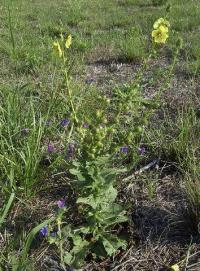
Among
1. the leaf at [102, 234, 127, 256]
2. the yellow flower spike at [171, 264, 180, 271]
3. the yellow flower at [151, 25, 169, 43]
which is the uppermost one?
the yellow flower at [151, 25, 169, 43]

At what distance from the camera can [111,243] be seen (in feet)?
6.95

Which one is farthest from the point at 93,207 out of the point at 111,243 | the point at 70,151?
the point at 70,151

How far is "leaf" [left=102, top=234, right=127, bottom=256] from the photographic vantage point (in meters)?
2.09

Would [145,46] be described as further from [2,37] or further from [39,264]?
[39,264]

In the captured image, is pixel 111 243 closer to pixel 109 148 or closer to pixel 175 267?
pixel 175 267

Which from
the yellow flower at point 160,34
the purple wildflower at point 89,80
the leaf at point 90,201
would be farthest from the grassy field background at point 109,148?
the yellow flower at point 160,34

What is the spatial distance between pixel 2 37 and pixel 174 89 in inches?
86.8

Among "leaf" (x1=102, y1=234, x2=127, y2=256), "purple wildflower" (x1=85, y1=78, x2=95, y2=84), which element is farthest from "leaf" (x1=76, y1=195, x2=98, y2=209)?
"purple wildflower" (x1=85, y1=78, x2=95, y2=84)

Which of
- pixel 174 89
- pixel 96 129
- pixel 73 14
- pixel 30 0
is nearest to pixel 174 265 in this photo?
pixel 96 129

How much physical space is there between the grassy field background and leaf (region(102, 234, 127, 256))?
0.07 metres

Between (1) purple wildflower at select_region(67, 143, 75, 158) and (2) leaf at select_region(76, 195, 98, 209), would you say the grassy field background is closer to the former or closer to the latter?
(1) purple wildflower at select_region(67, 143, 75, 158)

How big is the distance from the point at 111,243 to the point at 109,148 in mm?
445

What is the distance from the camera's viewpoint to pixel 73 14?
18.8 feet

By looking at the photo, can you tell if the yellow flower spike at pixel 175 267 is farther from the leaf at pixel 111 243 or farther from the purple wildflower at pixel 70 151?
the purple wildflower at pixel 70 151
